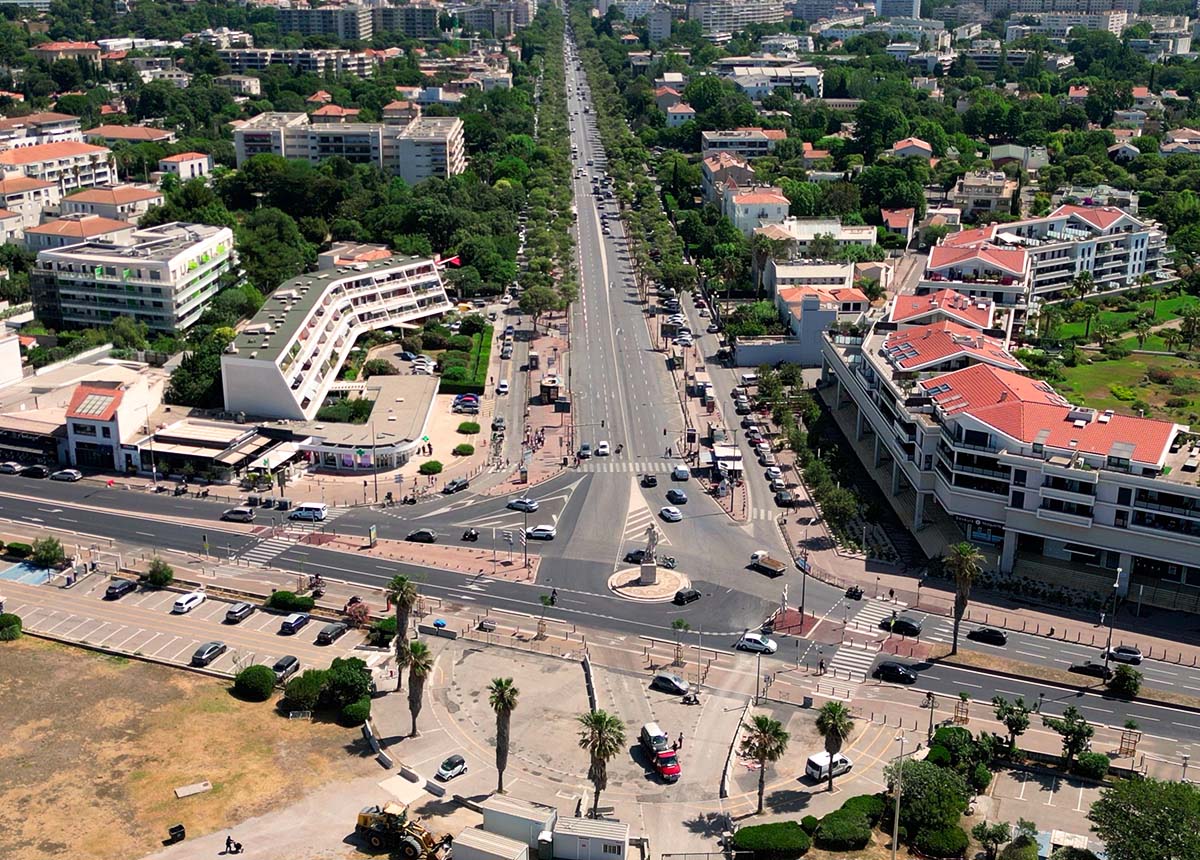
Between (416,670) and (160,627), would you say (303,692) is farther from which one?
(160,627)

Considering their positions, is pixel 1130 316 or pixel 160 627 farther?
pixel 1130 316

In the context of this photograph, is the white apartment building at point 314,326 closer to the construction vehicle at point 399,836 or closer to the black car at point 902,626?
the black car at point 902,626

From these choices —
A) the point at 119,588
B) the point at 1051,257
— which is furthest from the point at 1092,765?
the point at 1051,257

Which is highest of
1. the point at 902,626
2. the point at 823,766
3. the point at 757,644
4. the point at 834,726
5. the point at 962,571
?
the point at 962,571

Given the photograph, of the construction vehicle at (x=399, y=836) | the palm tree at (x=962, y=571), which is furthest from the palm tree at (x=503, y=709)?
the palm tree at (x=962, y=571)

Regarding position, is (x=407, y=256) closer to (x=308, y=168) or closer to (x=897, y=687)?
(x=308, y=168)

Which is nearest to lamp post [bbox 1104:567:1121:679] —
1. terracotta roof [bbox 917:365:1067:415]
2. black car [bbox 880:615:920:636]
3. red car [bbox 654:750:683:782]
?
black car [bbox 880:615:920:636]

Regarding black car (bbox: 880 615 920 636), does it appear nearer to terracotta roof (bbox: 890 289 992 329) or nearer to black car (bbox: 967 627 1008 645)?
black car (bbox: 967 627 1008 645)

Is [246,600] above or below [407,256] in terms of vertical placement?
below

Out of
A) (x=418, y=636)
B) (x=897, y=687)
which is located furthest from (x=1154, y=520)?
(x=418, y=636)
